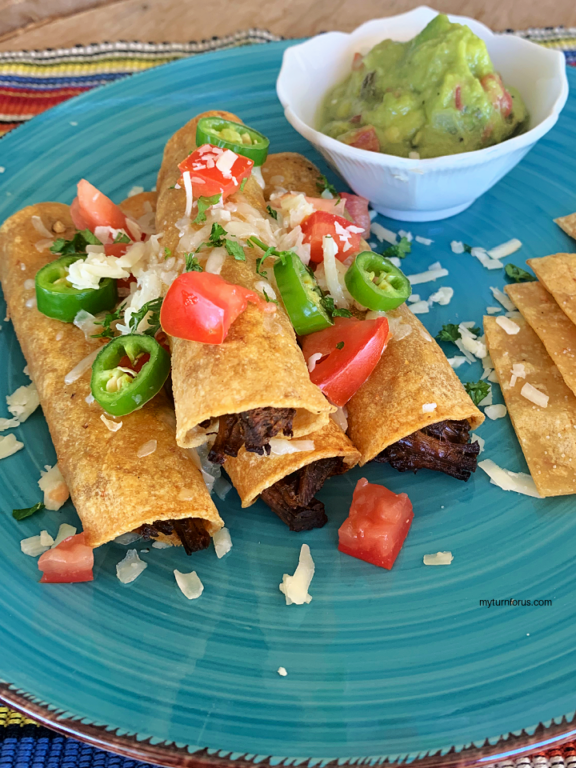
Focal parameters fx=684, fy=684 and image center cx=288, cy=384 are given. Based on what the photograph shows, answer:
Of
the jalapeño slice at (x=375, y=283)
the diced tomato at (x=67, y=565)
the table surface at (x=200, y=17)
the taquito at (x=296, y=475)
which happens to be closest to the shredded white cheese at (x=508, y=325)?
the jalapeño slice at (x=375, y=283)

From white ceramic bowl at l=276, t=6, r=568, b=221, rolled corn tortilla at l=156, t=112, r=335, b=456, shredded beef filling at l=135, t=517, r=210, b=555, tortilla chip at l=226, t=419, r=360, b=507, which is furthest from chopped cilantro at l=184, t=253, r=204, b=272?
white ceramic bowl at l=276, t=6, r=568, b=221

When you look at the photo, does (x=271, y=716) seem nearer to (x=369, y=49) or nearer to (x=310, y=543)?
(x=310, y=543)

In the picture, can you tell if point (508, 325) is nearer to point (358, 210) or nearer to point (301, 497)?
point (358, 210)

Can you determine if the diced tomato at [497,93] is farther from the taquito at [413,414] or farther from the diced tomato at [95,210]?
the diced tomato at [95,210]

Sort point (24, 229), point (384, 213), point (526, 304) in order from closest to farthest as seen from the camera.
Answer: point (526, 304) → point (24, 229) → point (384, 213)

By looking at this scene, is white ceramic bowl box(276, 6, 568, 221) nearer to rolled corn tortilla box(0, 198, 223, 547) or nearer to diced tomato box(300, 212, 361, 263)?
diced tomato box(300, 212, 361, 263)

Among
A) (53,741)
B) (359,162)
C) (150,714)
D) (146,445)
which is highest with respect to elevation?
(359,162)

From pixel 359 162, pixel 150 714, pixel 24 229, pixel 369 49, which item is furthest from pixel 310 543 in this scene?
pixel 369 49
